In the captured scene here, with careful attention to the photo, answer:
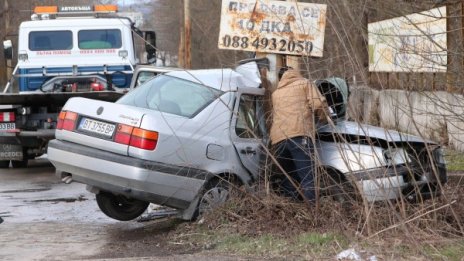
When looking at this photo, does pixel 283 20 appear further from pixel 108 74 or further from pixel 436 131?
pixel 108 74

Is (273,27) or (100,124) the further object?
(273,27)

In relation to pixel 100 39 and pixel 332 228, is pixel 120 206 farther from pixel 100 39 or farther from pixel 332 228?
pixel 100 39

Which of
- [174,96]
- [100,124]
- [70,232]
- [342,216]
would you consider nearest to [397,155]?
[342,216]

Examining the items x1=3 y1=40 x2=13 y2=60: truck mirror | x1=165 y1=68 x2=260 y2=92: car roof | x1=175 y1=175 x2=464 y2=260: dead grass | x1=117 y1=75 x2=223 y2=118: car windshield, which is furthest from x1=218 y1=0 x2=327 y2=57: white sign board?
x1=3 y1=40 x2=13 y2=60: truck mirror

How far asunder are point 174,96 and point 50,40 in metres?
9.72

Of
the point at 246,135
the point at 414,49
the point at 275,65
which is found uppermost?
the point at 414,49

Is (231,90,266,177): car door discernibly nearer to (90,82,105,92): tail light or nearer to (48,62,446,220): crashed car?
(48,62,446,220): crashed car

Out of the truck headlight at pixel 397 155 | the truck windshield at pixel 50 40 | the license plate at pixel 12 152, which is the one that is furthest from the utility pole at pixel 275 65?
the truck windshield at pixel 50 40

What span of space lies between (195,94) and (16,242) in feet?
7.67

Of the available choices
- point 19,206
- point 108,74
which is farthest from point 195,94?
point 108,74

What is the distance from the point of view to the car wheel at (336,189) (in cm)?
744

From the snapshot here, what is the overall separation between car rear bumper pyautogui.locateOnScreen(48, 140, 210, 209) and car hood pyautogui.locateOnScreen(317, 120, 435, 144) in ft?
4.32

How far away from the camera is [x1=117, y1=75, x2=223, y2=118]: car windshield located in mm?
8016

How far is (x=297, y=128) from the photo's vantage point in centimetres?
768
